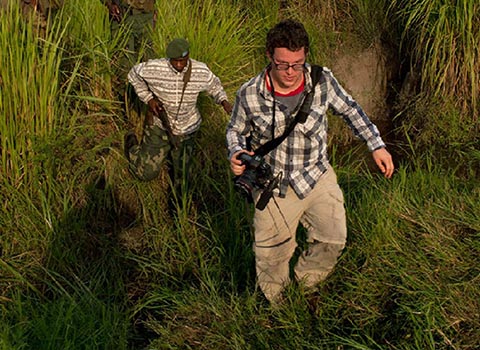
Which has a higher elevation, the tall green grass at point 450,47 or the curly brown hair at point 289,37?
the curly brown hair at point 289,37

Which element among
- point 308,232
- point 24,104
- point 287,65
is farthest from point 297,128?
point 24,104

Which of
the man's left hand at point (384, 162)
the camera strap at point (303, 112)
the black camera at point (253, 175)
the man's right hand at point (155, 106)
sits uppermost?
the camera strap at point (303, 112)

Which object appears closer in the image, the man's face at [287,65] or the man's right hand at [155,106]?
the man's face at [287,65]

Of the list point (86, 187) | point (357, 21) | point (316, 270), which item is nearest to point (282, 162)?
point (316, 270)

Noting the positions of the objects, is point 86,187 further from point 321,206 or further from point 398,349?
point 398,349

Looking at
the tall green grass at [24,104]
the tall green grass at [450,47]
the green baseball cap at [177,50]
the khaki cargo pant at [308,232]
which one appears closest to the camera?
the khaki cargo pant at [308,232]

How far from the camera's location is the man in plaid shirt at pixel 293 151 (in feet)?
9.11

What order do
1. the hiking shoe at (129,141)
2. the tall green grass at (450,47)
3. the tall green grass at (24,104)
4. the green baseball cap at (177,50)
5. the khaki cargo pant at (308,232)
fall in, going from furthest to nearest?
the tall green grass at (450,47) < the hiking shoe at (129,141) < the green baseball cap at (177,50) < the tall green grass at (24,104) < the khaki cargo pant at (308,232)

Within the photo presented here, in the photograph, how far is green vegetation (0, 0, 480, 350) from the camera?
3.06m

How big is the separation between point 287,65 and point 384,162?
0.60 m

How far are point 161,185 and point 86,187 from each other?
0.63 m

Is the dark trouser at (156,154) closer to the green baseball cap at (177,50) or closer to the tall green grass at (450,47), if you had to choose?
the green baseball cap at (177,50)

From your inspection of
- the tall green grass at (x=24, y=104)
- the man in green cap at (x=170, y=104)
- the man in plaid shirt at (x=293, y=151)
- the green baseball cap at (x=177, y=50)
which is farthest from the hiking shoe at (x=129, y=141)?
the man in plaid shirt at (x=293, y=151)

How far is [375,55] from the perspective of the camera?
659 cm
